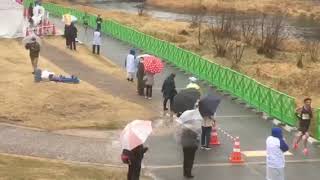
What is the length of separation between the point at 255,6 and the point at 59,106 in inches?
2466

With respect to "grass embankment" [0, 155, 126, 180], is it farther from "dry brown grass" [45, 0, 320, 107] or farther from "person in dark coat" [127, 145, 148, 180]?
"dry brown grass" [45, 0, 320, 107]

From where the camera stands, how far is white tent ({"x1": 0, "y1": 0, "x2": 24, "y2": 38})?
109 ft

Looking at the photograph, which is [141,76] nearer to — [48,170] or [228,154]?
[228,154]

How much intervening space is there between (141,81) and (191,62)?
6.18 meters

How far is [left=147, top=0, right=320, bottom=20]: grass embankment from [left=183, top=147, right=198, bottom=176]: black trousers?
60.4 m

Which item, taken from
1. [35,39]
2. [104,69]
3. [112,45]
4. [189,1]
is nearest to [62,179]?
[35,39]

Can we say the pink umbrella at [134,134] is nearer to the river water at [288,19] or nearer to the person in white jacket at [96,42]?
the person in white jacket at [96,42]

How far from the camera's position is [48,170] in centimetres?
1325

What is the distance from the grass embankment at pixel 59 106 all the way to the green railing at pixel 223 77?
3.90 meters

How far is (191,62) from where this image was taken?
91.2ft

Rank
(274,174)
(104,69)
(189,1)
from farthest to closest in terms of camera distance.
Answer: (189,1), (104,69), (274,174)

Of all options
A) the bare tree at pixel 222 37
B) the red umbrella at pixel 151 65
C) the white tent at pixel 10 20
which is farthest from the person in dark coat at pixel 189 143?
the bare tree at pixel 222 37

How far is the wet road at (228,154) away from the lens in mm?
14531

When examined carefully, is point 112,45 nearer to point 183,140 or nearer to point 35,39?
point 35,39
